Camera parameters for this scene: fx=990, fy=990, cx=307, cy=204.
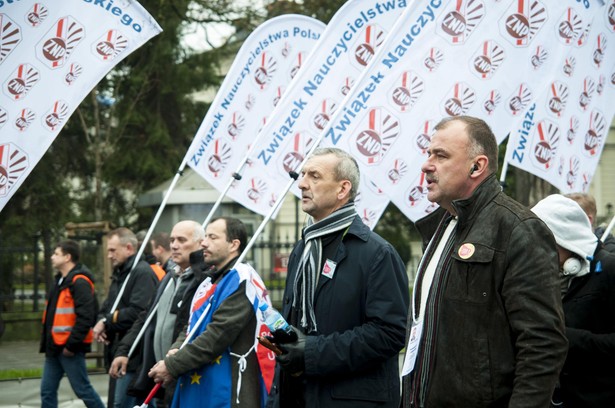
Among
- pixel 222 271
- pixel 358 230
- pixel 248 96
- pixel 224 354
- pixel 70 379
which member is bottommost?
pixel 70 379

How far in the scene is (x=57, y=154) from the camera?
75.7ft

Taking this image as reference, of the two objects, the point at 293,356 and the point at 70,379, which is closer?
the point at 293,356

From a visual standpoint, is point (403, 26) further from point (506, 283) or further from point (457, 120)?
point (506, 283)

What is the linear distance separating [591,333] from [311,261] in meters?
1.39

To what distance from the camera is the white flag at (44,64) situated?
6094 millimetres

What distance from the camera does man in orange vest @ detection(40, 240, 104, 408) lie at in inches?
370

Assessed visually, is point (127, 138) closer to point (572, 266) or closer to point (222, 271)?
point (222, 271)

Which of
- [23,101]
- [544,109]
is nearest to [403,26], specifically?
[544,109]

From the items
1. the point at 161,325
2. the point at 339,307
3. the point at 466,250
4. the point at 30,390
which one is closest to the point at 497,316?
the point at 466,250

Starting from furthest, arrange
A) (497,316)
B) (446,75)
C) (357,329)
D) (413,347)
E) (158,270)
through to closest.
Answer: (158,270) → (446,75) → (357,329) → (413,347) → (497,316)

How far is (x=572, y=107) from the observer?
7.25 m

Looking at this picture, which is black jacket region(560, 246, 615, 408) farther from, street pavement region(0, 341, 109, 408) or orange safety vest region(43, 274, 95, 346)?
street pavement region(0, 341, 109, 408)

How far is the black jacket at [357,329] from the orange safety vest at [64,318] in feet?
16.3

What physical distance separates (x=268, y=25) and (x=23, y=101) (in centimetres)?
419
